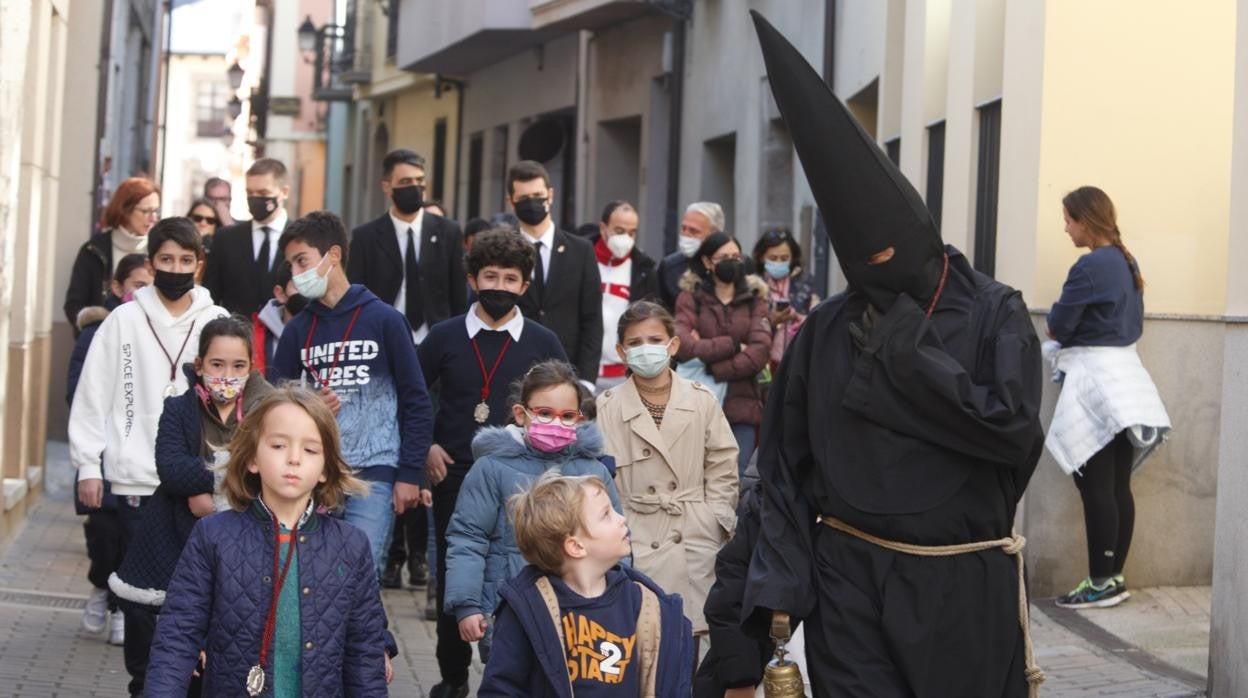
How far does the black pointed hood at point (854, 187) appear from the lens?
5160mm

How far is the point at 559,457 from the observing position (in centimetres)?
698

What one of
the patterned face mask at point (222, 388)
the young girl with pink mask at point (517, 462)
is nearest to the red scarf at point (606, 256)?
the patterned face mask at point (222, 388)

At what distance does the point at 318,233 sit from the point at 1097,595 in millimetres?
4440

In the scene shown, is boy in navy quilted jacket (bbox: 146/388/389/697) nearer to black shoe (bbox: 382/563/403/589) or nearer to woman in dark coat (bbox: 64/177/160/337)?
black shoe (bbox: 382/563/403/589)

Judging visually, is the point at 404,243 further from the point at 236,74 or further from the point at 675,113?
the point at 236,74

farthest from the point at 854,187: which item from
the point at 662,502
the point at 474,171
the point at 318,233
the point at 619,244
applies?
the point at 474,171

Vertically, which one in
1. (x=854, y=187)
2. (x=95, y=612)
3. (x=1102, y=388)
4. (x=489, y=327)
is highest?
(x=854, y=187)

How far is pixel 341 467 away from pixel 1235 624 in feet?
11.9

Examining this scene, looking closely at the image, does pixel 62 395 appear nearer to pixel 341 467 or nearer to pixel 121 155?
pixel 121 155

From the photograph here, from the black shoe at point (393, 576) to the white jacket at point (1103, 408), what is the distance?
3.57m

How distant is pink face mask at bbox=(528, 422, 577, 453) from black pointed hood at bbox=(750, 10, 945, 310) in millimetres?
1872

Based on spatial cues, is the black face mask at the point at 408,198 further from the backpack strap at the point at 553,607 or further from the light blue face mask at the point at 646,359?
the backpack strap at the point at 553,607

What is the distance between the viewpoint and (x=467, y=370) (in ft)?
28.1

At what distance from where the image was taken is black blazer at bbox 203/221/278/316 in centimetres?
1111
